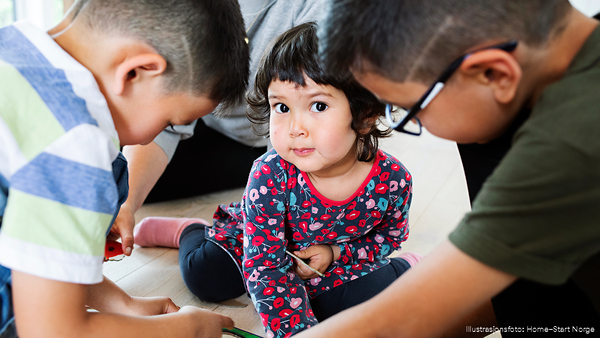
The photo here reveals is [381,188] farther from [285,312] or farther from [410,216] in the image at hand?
[410,216]

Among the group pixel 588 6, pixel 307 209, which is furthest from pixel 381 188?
pixel 588 6

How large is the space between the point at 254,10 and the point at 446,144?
1278mm

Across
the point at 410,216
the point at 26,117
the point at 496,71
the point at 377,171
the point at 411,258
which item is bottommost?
the point at 410,216

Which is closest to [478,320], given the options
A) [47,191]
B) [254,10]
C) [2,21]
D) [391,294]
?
[391,294]

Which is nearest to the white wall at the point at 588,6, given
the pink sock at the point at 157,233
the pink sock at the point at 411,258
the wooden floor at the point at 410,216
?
the wooden floor at the point at 410,216

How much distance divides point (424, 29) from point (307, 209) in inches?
20.7

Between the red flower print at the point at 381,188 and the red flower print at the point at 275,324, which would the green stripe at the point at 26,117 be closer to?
the red flower print at the point at 275,324

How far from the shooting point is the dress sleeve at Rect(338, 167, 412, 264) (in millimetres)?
975

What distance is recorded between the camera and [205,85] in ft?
2.15

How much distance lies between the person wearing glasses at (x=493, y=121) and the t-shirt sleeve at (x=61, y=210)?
28 centimetres

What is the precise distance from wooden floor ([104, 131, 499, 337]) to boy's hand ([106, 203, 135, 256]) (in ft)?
0.39

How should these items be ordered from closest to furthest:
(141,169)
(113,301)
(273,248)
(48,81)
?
(48,81) < (113,301) < (273,248) < (141,169)

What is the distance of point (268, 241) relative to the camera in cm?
93

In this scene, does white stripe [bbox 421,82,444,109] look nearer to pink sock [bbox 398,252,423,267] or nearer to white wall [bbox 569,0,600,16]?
pink sock [bbox 398,252,423,267]
